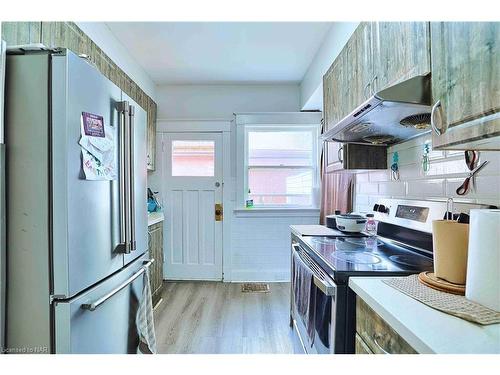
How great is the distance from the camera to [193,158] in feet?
11.4

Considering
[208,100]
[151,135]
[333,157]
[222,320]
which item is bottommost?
[222,320]

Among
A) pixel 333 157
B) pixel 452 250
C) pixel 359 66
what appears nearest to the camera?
pixel 452 250

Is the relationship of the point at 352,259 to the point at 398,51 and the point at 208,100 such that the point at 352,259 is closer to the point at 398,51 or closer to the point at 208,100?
the point at 398,51

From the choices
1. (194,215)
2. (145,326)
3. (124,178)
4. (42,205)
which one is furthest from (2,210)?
(194,215)

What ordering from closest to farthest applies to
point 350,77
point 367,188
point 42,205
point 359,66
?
point 42,205
point 359,66
point 350,77
point 367,188

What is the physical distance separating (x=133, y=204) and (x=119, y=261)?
0.30 m

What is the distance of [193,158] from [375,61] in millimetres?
2525

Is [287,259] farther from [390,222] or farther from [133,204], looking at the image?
[133,204]

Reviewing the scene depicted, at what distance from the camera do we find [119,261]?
53.1 inches

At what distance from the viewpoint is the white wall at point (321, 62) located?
2040 millimetres

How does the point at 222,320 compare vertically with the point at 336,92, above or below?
below

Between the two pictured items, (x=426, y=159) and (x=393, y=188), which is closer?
(x=426, y=159)

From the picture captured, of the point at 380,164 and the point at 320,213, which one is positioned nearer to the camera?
the point at 380,164
